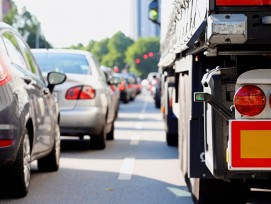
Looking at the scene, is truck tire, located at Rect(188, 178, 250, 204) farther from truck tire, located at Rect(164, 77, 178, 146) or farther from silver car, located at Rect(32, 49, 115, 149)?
silver car, located at Rect(32, 49, 115, 149)

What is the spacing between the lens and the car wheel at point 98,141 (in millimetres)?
13461

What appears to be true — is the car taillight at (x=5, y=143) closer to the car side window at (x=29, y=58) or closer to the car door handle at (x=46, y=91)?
the car side window at (x=29, y=58)

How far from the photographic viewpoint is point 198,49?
6.23 m

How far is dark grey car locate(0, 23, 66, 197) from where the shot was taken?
737 centimetres

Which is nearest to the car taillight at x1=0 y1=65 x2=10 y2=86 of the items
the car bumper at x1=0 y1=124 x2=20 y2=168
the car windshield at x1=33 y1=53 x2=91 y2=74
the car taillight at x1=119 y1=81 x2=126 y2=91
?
the car bumper at x1=0 y1=124 x2=20 y2=168

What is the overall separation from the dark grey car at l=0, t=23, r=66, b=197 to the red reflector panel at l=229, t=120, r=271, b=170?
9.13ft

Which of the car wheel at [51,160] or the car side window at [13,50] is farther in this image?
the car wheel at [51,160]

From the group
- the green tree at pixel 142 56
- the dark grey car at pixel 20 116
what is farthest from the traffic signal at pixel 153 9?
the green tree at pixel 142 56

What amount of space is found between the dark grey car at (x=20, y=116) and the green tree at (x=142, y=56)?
17961cm

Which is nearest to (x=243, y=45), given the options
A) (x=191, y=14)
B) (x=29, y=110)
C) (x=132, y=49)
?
(x=191, y=14)

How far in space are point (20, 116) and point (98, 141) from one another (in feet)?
19.7

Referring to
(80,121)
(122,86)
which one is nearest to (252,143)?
(80,121)

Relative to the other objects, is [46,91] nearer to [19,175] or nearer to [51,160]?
[51,160]

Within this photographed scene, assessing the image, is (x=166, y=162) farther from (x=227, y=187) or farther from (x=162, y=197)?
(x=227, y=187)
